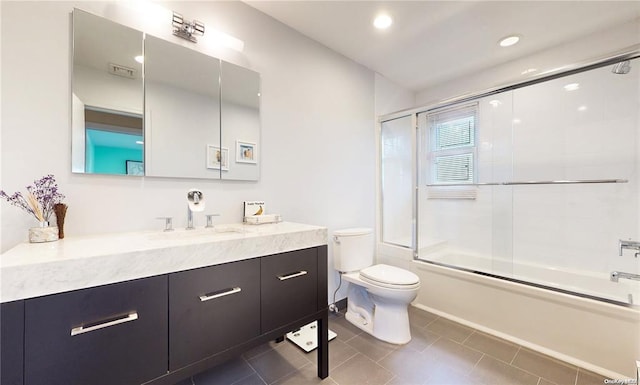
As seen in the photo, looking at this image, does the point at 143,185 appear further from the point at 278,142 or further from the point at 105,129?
the point at 278,142

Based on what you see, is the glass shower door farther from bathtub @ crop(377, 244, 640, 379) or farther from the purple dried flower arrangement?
the purple dried flower arrangement

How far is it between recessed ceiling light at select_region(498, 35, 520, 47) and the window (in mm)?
607

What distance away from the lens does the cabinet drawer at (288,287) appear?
1222mm

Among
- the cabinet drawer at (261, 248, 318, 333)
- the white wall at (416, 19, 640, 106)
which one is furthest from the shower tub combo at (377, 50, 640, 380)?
the cabinet drawer at (261, 248, 318, 333)

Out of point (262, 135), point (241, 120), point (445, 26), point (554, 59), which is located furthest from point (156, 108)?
point (554, 59)

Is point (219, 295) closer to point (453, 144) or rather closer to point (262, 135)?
point (262, 135)

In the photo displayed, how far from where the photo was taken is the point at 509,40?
2.15m

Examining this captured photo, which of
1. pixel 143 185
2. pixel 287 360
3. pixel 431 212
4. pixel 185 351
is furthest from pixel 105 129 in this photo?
pixel 431 212

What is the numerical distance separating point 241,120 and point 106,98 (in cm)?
70

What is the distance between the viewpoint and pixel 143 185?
137 cm

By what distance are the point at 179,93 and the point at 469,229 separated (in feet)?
9.75

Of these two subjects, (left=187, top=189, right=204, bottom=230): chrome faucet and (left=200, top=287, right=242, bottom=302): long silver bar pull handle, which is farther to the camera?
(left=187, top=189, right=204, bottom=230): chrome faucet

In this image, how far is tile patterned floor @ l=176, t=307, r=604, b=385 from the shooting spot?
1.45m

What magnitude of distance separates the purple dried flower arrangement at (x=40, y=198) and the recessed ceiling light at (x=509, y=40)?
319 cm
